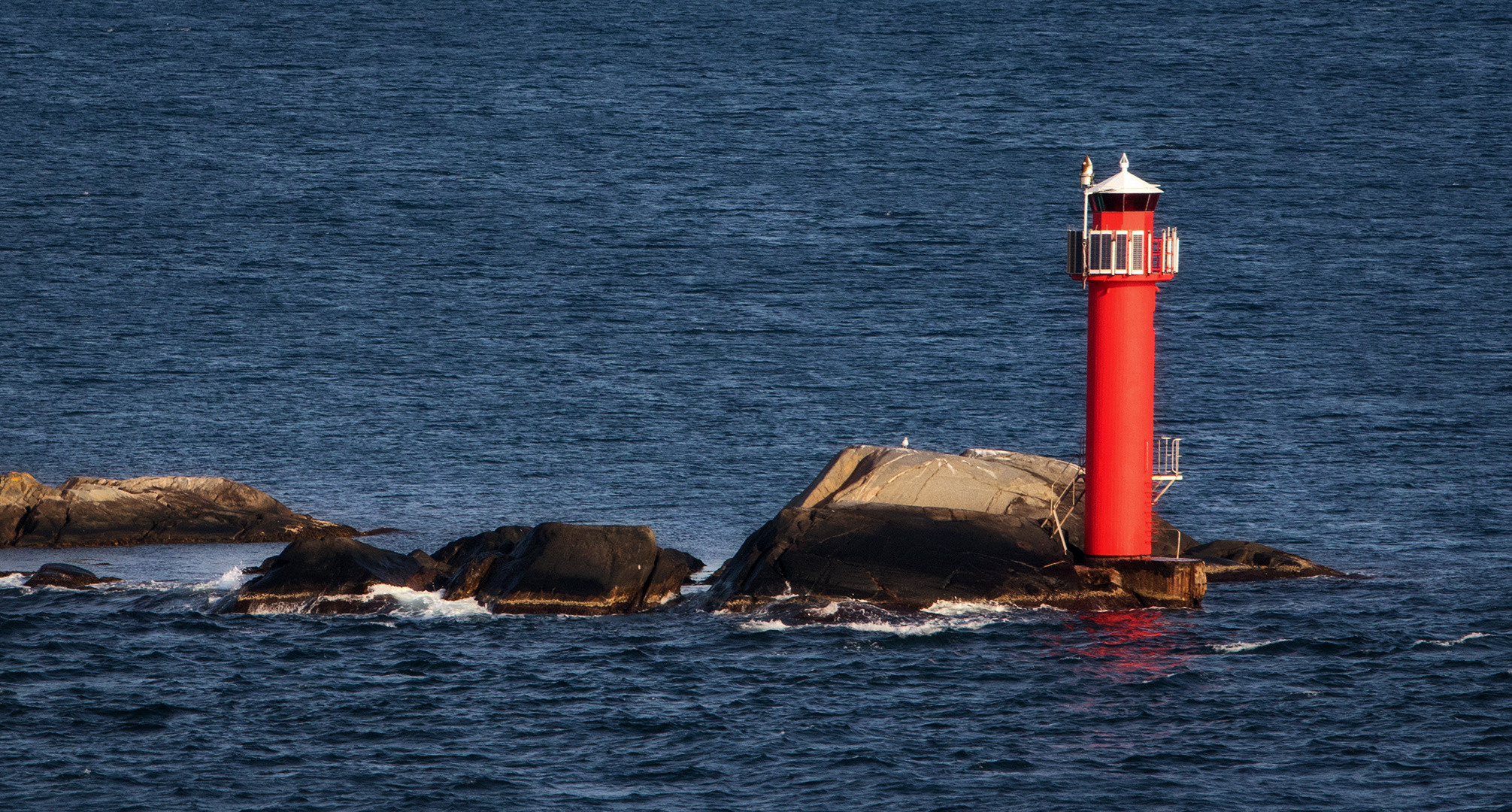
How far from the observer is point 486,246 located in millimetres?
90312

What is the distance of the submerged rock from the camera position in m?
34.3

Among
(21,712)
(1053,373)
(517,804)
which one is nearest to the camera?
(517,804)

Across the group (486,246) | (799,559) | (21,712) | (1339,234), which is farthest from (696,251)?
(21,712)

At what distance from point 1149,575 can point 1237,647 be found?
222 cm

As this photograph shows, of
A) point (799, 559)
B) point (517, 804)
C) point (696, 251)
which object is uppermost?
point (696, 251)

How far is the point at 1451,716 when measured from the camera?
25984 millimetres

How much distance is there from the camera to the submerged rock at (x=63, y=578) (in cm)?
3434

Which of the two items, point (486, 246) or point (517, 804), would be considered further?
point (486, 246)

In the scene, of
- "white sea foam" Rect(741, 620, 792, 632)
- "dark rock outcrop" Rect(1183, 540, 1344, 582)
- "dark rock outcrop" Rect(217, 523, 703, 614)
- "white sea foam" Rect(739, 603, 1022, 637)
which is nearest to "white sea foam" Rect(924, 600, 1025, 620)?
"white sea foam" Rect(739, 603, 1022, 637)

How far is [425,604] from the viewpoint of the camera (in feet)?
107

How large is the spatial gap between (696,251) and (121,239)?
30208 millimetres

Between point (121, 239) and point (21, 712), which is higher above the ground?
point (121, 239)

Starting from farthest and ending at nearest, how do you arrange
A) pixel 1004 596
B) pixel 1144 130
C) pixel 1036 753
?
pixel 1144 130 < pixel 1004 596 < pixel 1036 753

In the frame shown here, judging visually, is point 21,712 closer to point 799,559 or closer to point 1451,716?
point 799,559
